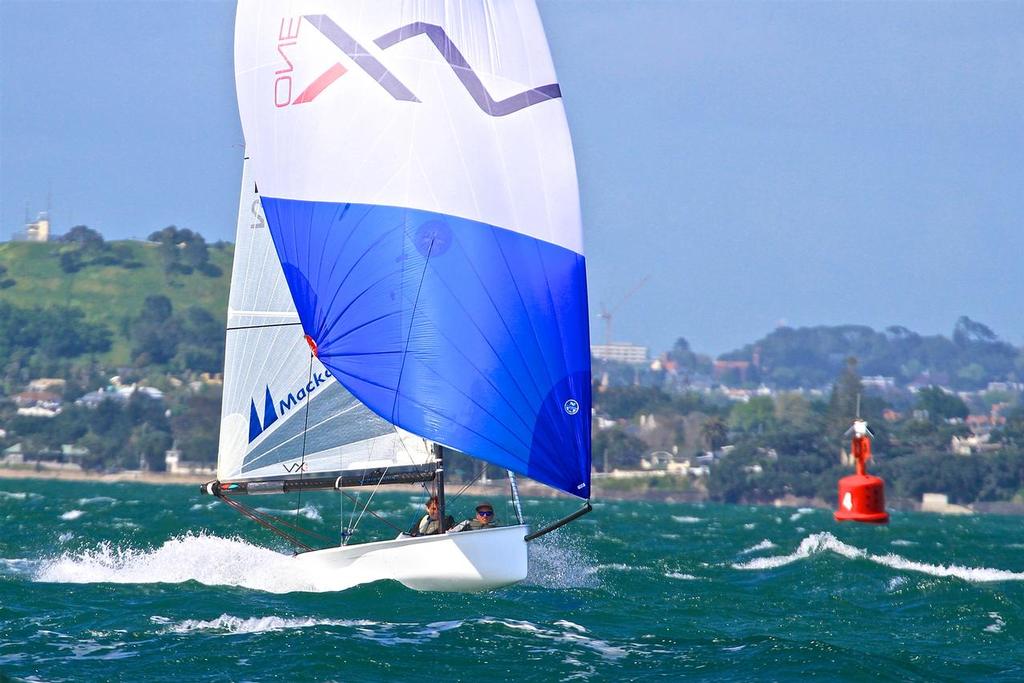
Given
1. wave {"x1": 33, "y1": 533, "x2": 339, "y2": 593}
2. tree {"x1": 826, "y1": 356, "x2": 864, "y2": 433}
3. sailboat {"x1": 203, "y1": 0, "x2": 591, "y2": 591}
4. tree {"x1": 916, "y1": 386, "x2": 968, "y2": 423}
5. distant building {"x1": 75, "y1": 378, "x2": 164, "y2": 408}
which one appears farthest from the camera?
tree {"x1": 916, "y1": 386, "x2": 968, "y2": 423}

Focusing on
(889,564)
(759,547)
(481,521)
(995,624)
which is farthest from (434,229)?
(759,547)

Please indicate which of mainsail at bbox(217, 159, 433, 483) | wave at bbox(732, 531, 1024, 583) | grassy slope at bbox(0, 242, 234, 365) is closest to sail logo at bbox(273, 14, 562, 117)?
mainsail at bbox(217, 159, 433, 483)

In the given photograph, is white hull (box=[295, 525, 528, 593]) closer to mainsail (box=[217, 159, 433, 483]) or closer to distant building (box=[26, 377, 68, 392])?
mainsail (box=[217, 159, 433, 483])

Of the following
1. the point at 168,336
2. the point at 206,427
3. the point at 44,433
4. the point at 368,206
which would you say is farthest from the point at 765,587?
the point at 168,336

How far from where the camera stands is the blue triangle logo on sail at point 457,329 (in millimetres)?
20750

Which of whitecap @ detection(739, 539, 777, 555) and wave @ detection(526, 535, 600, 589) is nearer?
wave @ detection(526, 535, 600, 589)

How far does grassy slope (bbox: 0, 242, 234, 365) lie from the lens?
167000mm

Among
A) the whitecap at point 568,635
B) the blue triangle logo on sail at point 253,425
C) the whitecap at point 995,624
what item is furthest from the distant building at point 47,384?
the whitecap at point 568,635

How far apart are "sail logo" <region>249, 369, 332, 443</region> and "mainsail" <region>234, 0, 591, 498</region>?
113 inches

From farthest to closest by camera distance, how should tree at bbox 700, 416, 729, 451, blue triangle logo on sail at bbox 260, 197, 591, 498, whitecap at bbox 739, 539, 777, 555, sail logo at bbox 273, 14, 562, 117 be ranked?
tree at bbox 700, 416, 729, 451 → whitecap at bbox 739, 539, 777, 555 → sail logo at bbox 273, 14, 562, 117 → blue triangle logo on sail at bbox 260, 197, 591, 498

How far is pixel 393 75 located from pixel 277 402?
18.2 ft

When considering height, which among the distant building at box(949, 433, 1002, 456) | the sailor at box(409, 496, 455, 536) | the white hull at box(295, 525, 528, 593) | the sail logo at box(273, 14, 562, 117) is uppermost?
the sail logo at box(273, 14, 562, 117)

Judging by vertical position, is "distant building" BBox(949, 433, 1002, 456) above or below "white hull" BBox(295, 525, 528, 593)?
above

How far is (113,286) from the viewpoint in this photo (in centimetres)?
17238
